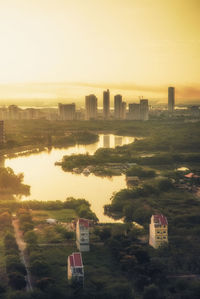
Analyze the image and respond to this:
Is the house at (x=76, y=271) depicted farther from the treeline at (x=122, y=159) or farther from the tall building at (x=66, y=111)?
the tall building at (x=66, y=111)

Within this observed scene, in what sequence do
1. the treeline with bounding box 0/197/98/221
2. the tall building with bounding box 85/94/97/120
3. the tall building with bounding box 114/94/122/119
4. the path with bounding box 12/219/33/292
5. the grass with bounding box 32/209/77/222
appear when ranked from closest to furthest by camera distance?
the path with bounding box 12/219/33/292 < the grass with bounding box 32/209/77/222 < the treeline with bounding box 0/197/98/221 < the tall building with bounding box 85/94/97/120 < the tall building with bounding box 114/94/122/119

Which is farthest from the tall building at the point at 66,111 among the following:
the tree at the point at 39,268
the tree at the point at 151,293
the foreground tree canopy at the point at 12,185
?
the tree at the point at 151,293

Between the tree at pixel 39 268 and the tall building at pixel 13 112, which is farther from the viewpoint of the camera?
the tall building at pixel 13 112

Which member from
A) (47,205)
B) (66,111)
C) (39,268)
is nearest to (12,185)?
(47,205)

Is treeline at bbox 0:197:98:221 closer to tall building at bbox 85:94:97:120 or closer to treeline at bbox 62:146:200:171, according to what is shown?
treeline at bbox 62:146:200:171

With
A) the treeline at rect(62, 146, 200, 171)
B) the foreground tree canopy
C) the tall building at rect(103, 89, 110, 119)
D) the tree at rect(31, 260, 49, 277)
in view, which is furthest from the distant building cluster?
the tree at rect(31, 260, 49, 277)
